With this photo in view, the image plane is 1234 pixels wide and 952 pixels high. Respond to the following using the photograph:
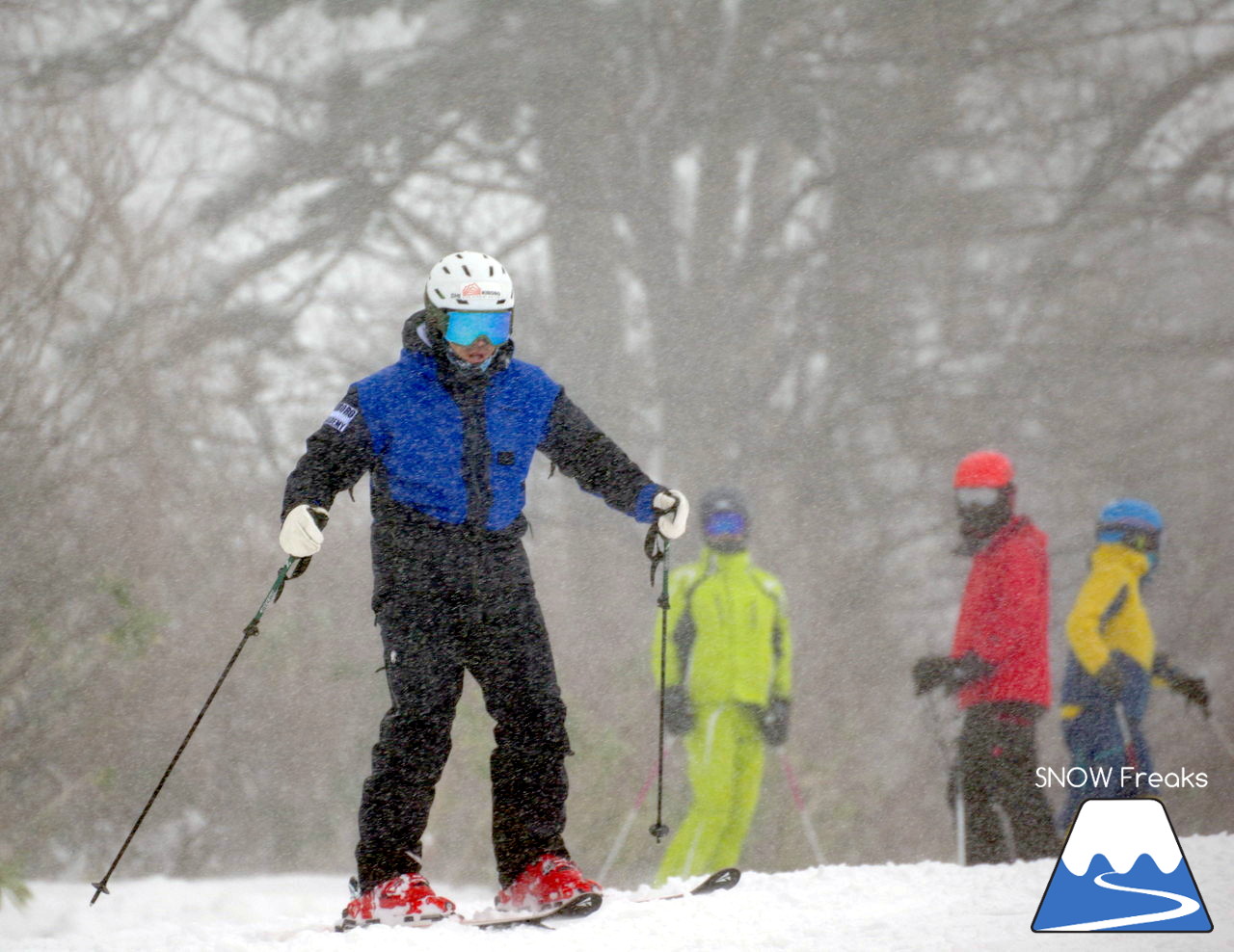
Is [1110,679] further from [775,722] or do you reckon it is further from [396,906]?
[396,906]

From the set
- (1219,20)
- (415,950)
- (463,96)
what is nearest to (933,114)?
(1219,20)

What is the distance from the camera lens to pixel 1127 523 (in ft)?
14.9

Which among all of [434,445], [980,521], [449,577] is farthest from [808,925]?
[980,521]

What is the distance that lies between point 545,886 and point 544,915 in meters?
0.09

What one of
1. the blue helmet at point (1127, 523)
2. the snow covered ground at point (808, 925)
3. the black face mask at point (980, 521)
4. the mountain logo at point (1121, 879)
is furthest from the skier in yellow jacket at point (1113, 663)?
the mountain logo at point (1121, 879)

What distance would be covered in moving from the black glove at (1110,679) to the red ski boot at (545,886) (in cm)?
225

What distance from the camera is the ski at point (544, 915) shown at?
2.85m

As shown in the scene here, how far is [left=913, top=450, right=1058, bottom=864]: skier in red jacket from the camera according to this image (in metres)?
4.27

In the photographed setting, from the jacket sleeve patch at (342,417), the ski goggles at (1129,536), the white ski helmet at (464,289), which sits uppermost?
the white ski helmet at (464,289)

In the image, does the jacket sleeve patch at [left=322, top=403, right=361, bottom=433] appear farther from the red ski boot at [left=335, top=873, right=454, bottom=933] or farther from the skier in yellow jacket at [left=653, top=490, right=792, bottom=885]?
the skier in yellow jacket at [left=653, top=490, right=792, bottom=885]

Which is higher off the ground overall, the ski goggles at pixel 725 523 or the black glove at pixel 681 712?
the ski goggles at pixel 725 523

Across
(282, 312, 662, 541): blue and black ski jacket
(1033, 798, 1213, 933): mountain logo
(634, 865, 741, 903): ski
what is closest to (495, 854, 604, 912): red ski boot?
(634, 865, 741, 903): ski

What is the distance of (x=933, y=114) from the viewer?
32.3ft

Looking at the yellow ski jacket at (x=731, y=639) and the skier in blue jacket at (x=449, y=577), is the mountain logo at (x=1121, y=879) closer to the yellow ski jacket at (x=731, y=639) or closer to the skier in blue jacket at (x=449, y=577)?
the skier in blue jacket at (x=449, y=577)
